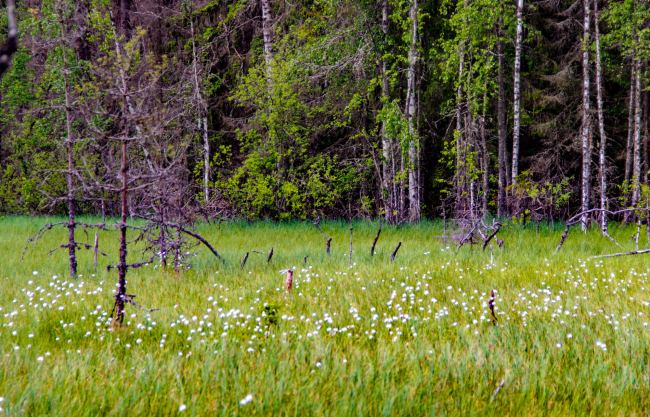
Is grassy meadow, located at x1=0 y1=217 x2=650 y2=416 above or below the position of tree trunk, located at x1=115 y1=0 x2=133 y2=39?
below

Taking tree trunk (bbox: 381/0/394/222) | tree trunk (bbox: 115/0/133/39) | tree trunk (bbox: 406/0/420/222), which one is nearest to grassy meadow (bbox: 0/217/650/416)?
tree trunk (bbox: 406/0/420/222)

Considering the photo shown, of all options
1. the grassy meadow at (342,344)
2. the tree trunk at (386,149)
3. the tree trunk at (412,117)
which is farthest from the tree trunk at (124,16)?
the grassy meadow at (342,344)

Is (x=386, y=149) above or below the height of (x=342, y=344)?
above

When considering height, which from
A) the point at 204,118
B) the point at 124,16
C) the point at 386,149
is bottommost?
the point at 386,149

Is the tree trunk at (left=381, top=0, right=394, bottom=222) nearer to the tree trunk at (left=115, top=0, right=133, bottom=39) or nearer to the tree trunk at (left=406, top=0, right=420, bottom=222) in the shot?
the tree trunk at (left=406, top=0, right=420, bottom=222)

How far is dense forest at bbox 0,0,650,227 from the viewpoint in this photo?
1370 cm

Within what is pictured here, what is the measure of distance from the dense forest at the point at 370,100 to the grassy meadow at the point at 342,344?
259 inches

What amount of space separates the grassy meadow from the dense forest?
6.57 m

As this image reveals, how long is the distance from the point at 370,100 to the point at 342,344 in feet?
47.9

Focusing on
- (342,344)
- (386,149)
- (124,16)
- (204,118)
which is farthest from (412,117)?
(124,16)

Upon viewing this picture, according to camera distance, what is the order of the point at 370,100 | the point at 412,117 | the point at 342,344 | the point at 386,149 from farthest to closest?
the point at 370,100 → the point at 386,149 → the point at 412,117 → the point at 342,344

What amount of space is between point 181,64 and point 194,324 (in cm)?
1797

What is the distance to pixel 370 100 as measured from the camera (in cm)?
1739

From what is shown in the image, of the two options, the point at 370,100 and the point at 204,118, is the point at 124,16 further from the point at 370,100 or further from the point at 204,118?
the point at 370,100
